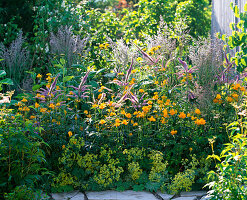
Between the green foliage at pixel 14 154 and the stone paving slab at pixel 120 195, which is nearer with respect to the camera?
the green foliage at pixel 14 154

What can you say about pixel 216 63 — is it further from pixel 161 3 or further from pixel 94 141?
pixel 161 3

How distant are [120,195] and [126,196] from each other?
56 mm

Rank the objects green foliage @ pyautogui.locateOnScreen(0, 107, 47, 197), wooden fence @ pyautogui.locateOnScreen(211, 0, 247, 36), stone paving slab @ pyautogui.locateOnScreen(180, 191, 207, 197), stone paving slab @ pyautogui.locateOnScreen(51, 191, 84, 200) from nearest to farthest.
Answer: green foliage @ pyautogui.locateOnScreen(0, 107, 47, 197)
stone paving slab @ pyautogui.locateOnScreen(51, 191, 84, 200)
stone paving slab @ pyautogui.locateOnScreen(180, 191, 207, 197)
wooden fence @ pyautogui.locateOnScreen(211, 0, 247, 36)

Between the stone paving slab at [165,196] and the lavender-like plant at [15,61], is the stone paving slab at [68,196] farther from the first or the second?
the lavender-like plant at [15,61]

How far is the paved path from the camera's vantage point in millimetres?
2898

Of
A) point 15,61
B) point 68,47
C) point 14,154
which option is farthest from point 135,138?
point 15,61

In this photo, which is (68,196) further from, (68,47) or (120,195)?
(68,47)

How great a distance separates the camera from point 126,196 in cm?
294

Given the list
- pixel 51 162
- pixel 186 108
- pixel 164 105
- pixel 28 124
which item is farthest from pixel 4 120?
pixel 186 108

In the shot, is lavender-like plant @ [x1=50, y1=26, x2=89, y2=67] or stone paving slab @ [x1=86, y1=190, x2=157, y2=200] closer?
stone paving slab @ [x1=86, y1=190, x2=157, y2=200]

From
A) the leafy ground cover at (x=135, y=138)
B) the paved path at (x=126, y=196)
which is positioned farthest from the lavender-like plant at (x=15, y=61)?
the paved path at (x=126, y=196)

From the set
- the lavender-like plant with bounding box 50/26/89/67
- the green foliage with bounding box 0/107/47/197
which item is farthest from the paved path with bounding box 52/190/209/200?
the lavender-like plant with bounding box 50/26/89/67

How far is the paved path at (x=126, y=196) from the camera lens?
9.51 ft

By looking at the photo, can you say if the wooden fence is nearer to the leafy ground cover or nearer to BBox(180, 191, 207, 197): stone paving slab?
the leafy ground cover
